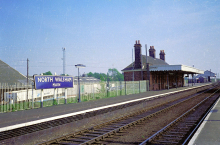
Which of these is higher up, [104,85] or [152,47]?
[152,47]

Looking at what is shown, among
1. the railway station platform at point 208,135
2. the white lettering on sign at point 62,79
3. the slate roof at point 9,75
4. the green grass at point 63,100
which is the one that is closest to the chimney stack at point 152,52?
the green grass at point 63,100

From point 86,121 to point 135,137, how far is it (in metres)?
4.45

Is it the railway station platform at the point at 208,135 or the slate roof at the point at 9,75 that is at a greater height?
the slate roof at the point at 9,75

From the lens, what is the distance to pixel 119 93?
26.4m

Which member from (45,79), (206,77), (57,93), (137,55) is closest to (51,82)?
(45,79)

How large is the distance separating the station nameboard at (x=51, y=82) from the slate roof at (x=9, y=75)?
914 cm

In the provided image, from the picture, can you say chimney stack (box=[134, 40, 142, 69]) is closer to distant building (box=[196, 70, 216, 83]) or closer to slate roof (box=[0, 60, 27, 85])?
slate roof (box=[0, 60, 27, 85])

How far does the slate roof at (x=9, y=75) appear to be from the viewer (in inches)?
907

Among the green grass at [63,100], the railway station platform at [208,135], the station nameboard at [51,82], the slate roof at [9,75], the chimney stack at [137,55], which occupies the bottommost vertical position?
the railway station platform at [208,135]

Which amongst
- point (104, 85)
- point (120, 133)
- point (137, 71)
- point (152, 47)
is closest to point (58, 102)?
point (104, 85)

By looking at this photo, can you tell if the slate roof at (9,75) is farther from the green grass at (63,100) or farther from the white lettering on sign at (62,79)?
the white lettering on sign at (62,79)

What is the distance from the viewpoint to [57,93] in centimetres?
1716

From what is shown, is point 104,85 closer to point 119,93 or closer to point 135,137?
point 119,93

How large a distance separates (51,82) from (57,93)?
1.80m
